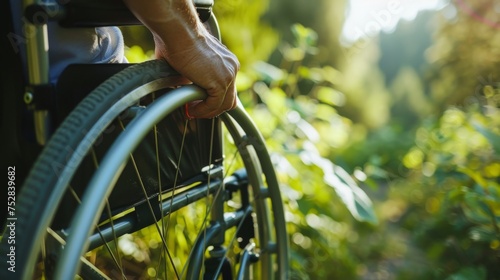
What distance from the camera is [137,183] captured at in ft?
3.92

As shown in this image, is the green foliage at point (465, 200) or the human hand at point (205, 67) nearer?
the human hand at point (205, 67)

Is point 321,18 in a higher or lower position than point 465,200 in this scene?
higher

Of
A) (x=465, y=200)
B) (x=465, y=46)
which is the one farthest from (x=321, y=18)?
(x=465, y=200)

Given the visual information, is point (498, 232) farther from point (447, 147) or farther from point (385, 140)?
point (385, 140)

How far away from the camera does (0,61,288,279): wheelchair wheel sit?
81 cm

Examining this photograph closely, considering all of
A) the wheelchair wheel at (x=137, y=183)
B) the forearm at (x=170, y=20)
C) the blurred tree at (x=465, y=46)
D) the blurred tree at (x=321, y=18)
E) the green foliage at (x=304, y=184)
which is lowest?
the wheelchair wheel at (x=137, y=183)

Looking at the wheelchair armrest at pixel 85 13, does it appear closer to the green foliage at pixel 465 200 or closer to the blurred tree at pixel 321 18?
the green foliage at pixel 465 200

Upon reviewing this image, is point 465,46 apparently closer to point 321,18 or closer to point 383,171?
point 383,171

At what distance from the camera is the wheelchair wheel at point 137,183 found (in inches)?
31.9

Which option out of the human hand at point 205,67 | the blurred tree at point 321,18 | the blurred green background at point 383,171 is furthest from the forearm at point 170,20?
the blurred tree at point 321,18

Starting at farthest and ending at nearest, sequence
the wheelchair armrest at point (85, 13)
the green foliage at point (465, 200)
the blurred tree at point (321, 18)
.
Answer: the blurred tree at point (321, 18) → the green foliage at point (465, 200) → the wheelchair armrest at point (85, 13)

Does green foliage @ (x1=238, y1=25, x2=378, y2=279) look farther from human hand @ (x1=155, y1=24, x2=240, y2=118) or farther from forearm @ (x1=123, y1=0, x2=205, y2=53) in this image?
forearm @ (x1=123, y1=0, x2=205, y2=53)

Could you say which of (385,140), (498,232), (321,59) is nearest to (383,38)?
(321,59)

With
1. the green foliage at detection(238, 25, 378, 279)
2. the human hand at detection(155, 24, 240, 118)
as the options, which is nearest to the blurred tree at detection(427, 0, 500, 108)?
the green foliage at detection(238, 25, 378, 279)
